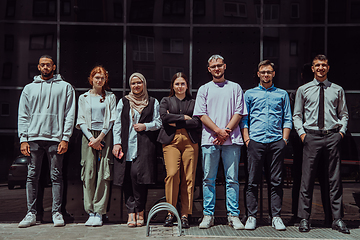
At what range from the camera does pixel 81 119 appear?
5.89m

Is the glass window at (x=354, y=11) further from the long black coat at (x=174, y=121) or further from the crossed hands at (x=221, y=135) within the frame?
the long black coat at (x=174, y=121)

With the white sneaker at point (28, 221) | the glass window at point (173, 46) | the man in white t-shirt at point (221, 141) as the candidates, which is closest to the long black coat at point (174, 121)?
the man in white t-shirt at point (221, 141)

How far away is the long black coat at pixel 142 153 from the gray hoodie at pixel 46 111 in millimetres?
873

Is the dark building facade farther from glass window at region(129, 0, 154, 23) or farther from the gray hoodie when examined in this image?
the gray hoodie

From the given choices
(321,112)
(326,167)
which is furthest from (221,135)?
(326,167)

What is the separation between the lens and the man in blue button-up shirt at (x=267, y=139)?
558 centimetres

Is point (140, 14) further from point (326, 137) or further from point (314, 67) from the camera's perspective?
point (326, 137)

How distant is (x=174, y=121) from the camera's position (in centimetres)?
561

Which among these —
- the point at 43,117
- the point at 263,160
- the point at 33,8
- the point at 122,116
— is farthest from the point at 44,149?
the point at 263,160

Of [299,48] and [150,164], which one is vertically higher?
[299,48]

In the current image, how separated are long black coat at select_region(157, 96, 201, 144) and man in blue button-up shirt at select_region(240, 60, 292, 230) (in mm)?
739

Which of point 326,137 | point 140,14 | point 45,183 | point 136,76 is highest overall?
point 140,14

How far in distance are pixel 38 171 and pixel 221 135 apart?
291 centimetres

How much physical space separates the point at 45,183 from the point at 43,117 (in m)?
1.20
